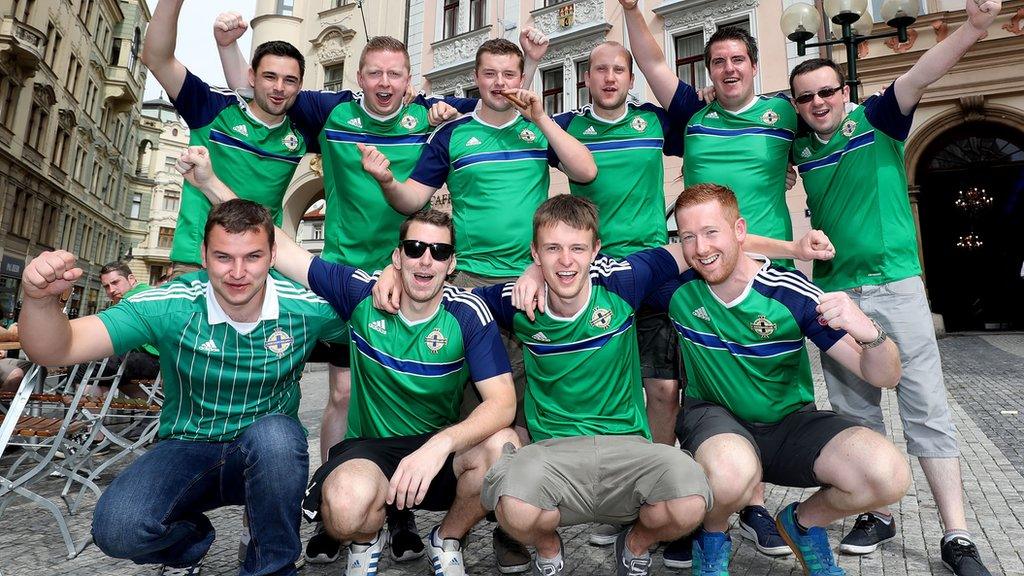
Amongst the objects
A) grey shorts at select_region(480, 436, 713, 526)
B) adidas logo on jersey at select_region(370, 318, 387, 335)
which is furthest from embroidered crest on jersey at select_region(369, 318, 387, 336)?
grey shorts at select_region(480, 436, 713, 526)

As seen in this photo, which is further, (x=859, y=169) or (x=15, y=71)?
(x=15, y=71)

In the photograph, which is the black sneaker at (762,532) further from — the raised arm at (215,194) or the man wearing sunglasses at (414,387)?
the raised arm at (215,194)

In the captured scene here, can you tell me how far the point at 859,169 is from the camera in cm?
333

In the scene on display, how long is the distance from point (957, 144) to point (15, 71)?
118 feet

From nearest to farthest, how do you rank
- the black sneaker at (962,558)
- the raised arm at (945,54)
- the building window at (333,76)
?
the black sneaker at (962,558)
the raised arm at (945,54)
the building window at (333,76)

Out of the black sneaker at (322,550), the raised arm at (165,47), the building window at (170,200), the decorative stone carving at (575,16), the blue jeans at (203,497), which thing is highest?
the building window at (170,200)

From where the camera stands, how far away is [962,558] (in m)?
2.81

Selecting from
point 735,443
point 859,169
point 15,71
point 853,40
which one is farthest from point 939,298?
point 15,71

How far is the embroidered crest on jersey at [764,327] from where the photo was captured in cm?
285

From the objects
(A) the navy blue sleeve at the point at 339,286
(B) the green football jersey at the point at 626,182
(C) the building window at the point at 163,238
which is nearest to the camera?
(A) the navy blue sleeve at the point at 339,286

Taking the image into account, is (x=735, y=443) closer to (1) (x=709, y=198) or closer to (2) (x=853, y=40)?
(1) (x=709, y=198)

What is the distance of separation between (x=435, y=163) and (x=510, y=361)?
1.31m

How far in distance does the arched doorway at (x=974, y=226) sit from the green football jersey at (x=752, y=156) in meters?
13.7

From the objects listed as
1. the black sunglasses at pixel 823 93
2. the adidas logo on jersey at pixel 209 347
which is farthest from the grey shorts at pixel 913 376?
the adidas logo on jersey at pixel 209 347
